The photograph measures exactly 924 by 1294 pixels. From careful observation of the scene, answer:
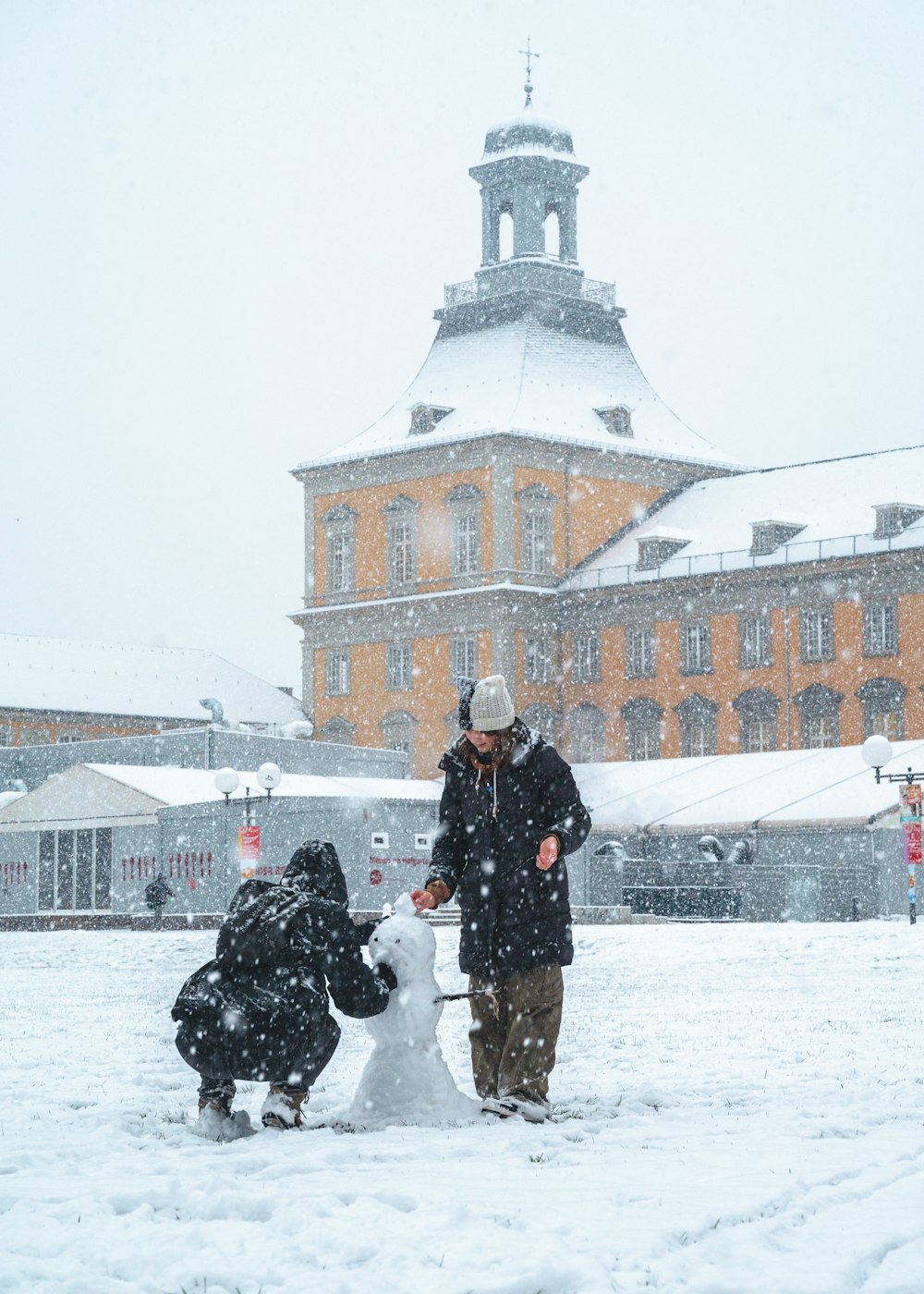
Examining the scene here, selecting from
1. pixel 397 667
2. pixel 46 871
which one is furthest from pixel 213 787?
pixel 397 667

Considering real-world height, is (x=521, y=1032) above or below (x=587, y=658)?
below

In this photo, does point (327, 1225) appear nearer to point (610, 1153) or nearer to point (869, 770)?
point (610, 1153)

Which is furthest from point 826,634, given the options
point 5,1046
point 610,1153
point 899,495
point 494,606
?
Answer: point 610,1153

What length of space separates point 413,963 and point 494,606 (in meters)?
50.2

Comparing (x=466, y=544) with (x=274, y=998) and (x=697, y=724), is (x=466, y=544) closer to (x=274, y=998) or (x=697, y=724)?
(x=697, y=724)

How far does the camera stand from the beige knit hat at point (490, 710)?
25.5 ft

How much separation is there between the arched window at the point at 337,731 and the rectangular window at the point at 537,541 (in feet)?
22.0

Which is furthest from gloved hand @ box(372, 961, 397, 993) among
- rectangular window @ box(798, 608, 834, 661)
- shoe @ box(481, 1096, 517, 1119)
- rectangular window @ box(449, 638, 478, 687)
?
rectangular window @ box(449, 638, 478, 687)

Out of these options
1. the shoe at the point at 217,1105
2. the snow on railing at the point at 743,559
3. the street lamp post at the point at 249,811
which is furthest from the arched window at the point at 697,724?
the shoe at the point at 217,1105

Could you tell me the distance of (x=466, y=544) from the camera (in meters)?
58.8

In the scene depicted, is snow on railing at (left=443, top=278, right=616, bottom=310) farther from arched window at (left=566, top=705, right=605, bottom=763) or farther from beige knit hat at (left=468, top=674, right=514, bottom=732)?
beige knit hat at (left=468, top=674, right=514, bottom=732)

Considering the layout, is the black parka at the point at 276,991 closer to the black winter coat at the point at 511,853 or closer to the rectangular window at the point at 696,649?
the black winter coat at the point at 511,853

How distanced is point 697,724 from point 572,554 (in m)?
6.86

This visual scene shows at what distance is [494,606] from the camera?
5753 cm
